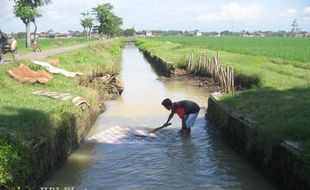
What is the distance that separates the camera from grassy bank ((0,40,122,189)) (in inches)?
258

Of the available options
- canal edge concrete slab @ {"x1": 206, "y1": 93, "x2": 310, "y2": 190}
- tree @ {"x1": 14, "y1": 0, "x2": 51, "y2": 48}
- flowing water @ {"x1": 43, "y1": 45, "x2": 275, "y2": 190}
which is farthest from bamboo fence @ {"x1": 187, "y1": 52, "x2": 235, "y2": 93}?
tree @ {"x1": 14, "y1": 0, "x2": 51, "y2": 48}

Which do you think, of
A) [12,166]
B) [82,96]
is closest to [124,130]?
[82,96]

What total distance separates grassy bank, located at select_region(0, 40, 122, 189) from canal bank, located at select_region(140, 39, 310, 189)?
410 cm

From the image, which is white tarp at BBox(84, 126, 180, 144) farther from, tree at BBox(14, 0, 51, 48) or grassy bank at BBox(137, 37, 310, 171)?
tree at BBox(14, 0, 51, 48)

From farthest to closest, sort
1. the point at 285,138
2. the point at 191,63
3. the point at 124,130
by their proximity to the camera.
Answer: the point at 191,63 → the point at 124,130 → the point at 285,138

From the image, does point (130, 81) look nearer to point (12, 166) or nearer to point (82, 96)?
point (82, 96)

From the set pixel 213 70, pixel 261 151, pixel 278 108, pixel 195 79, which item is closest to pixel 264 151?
pixel 261 151

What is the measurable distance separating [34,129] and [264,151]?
4.66 m

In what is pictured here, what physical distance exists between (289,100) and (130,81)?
16800mm

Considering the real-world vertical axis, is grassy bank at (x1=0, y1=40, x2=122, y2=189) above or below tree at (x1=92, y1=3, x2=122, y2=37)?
below

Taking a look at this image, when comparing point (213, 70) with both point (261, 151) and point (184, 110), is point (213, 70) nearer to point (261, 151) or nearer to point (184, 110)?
point (184, 110)

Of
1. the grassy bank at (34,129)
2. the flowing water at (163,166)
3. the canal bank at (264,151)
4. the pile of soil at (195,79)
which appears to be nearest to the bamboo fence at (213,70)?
the pile of soil at (195,79)

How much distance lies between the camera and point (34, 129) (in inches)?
316

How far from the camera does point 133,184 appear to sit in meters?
8.24
